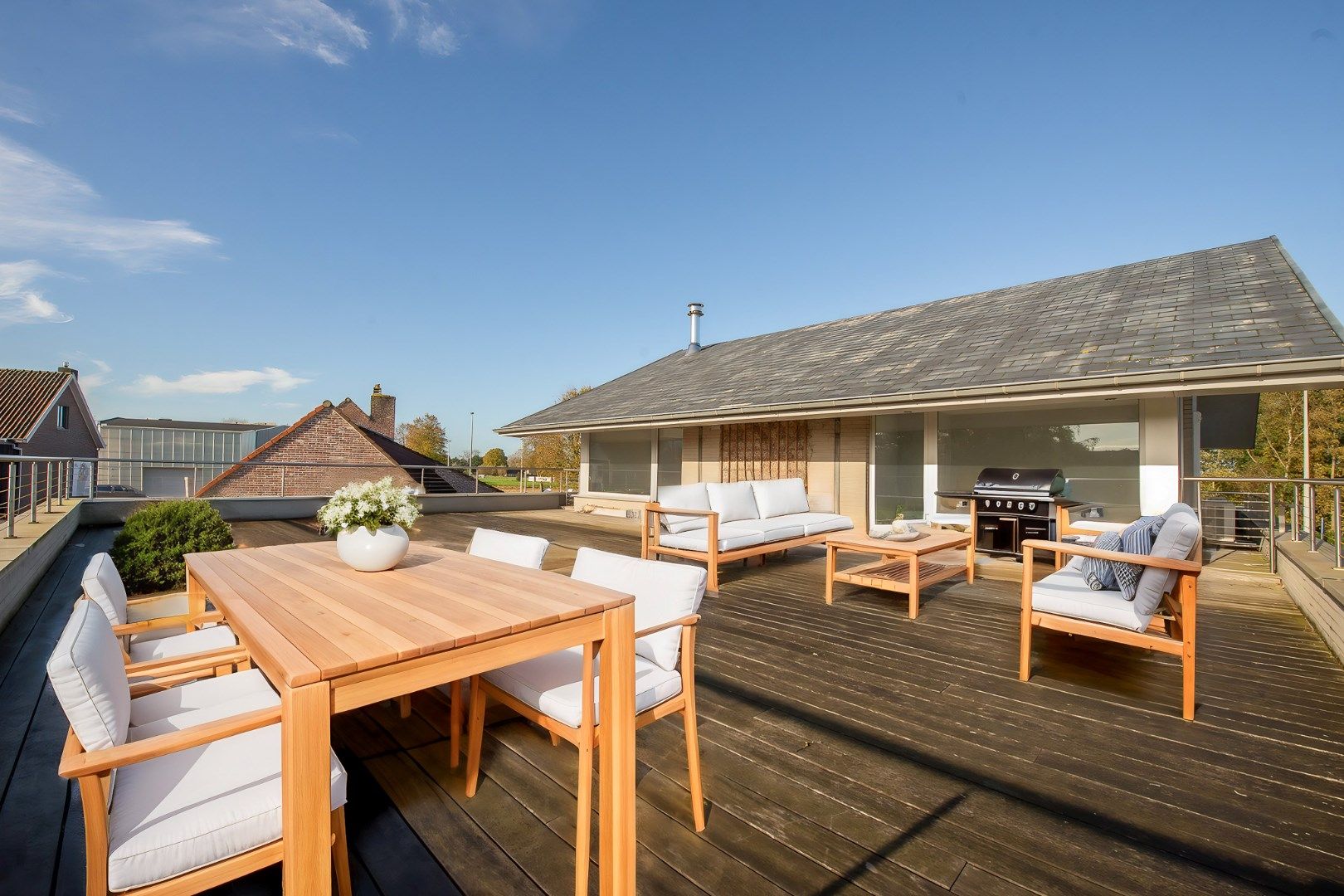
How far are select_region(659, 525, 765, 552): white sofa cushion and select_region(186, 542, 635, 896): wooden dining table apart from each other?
313cm

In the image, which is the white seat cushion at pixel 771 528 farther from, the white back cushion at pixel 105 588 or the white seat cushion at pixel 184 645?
the white back cushion at pixel 105 588

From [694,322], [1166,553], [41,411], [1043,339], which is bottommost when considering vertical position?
[1166,553]

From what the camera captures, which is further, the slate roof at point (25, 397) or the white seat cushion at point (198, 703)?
the slate roof at point (25, 397)

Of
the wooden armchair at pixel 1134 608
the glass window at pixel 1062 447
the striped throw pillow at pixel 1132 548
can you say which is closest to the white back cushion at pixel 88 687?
the wooden armchair at pixel 1134 608

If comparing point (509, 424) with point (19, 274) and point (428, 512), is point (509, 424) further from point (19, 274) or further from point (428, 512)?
point (19, 274)

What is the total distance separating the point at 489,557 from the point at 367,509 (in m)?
0.79

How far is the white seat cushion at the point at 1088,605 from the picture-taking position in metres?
2.66

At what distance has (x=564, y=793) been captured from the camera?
1900 millimetres

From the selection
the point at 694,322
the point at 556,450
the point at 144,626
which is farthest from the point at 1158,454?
the point at 556,450

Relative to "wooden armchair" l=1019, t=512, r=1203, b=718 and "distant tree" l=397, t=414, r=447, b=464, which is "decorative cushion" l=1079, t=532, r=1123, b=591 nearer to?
"wooden armchair" l=1019, t=512, r=1203, b=718

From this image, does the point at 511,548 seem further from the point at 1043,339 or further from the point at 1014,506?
the point at 1043,339

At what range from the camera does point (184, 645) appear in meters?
2.17

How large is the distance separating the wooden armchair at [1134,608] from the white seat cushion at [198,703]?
3.17 metres

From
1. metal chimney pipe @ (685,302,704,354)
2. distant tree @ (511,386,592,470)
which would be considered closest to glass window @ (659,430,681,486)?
metal chimney pipe @ (685,302,704,354)
